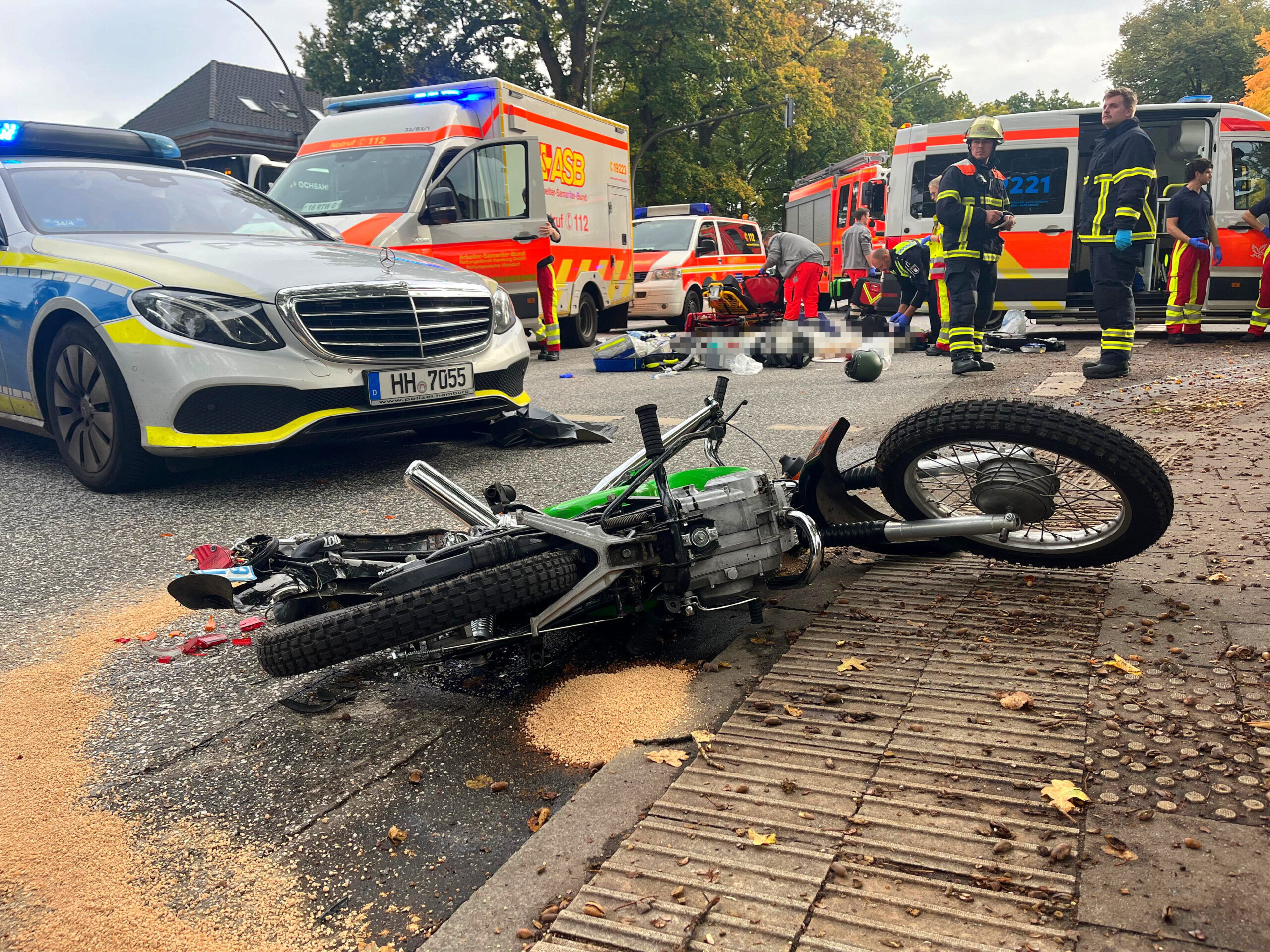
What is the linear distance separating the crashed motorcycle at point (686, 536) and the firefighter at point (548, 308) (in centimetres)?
883

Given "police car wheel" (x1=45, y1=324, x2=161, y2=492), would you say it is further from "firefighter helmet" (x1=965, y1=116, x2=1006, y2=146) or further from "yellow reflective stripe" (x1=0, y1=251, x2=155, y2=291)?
"firefighter helmet" (x1=965, y1=116, x2=1006, y2=146)

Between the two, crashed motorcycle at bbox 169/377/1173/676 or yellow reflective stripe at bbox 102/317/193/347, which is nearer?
crashed motorcycle at bbox 169/377/1173/676

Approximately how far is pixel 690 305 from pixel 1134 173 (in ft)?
30.6

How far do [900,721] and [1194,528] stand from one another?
2087mm

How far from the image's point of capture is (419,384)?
5156 mm

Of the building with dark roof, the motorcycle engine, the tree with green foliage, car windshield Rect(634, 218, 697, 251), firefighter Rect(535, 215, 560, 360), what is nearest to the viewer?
the motorcycle engine

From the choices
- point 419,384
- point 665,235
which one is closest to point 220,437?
point 419,384

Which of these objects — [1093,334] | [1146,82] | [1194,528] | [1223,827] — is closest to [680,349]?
[1093,334]

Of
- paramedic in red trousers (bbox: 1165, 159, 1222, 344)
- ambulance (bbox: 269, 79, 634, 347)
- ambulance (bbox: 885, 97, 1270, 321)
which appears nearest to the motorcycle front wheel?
ambulance (bbox: 269, 79, 634, 347)

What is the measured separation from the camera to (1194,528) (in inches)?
147

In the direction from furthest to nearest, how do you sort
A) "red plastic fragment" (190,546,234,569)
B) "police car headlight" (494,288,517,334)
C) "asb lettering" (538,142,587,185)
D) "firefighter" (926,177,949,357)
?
"asb lettering" (538,142,587,185) → "firefighter" (926,177,949,357) → "police car headlight" (494,288,517,334) → "red plastic fragment" (190,546,234,569)

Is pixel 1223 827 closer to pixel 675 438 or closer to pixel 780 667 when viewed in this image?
pixel 780 667

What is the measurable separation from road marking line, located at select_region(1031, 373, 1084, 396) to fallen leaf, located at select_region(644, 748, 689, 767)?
5.92 metres

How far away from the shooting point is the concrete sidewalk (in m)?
1.62
